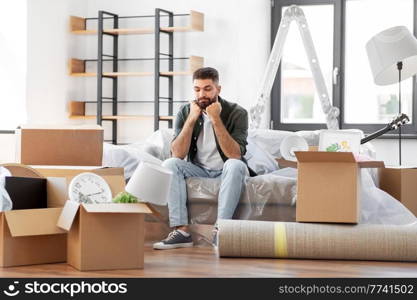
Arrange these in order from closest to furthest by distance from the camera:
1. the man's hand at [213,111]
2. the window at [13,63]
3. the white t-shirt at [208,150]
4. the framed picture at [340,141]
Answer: the framed picture at [340,141]
the man's hand at [213,111]
the white t-shirt at [208,150]
the window at [13,63]

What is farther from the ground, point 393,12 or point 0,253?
point 393,12

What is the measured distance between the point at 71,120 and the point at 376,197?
12.8 ft

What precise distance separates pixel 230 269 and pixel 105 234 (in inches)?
20.1

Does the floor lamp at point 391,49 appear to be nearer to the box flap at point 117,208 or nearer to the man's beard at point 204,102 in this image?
the man's beard at point 204,102

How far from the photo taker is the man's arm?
420 centimetres

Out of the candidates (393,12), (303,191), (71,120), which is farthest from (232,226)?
(71,120)

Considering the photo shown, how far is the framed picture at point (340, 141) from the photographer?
386 cm

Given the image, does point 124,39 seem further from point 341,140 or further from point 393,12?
point 341,140

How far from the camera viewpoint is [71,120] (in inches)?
288

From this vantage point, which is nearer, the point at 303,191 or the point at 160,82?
the point at 303,191

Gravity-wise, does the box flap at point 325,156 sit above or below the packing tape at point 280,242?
above

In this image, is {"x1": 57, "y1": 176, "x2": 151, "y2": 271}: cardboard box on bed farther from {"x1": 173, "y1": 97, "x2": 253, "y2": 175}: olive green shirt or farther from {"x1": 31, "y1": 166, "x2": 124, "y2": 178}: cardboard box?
{"x1": 173, "y1": 97, "x2": 253, "y2": 175}: olive green shirt

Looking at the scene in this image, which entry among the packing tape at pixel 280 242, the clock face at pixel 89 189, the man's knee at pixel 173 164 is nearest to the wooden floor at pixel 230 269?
the packing tape at pixel 280 242

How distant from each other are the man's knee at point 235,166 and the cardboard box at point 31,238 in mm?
969
